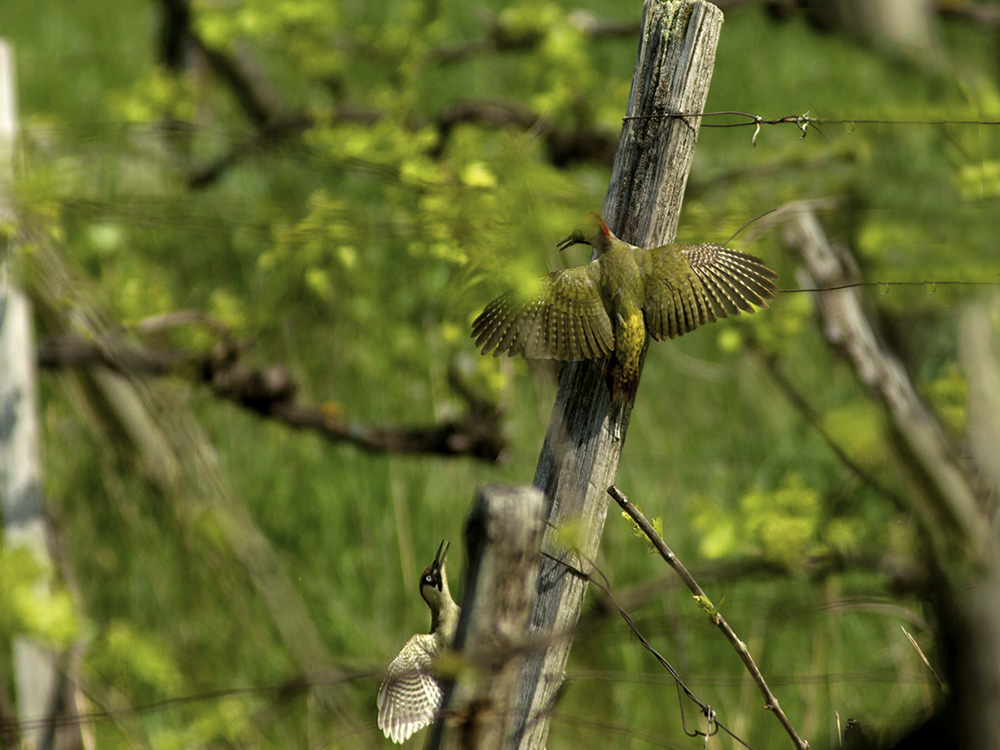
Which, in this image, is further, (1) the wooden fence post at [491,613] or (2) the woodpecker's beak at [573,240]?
(2) the woodpecker's beak at [573,240]

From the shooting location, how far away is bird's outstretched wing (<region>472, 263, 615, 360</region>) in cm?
145

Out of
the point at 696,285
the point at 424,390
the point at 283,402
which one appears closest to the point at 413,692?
the point at 696,285

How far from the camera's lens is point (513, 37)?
3594 millimetres

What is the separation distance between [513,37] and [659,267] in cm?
241

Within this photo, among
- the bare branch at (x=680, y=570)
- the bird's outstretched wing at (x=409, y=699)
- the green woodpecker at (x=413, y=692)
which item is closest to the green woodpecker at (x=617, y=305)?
the bare branch at (x=680, y=570)

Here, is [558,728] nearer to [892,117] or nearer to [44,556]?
[44,556]

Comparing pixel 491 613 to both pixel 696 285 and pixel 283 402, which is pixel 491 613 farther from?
pixel 283 402

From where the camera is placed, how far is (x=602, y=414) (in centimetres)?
140

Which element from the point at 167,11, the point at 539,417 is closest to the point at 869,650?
the point at 539,417

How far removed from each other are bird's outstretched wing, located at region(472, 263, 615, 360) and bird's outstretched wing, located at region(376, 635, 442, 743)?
51cm

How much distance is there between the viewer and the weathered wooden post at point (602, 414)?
4.56ft

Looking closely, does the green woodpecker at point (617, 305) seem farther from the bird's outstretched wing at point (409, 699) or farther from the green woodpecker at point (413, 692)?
the bird's outstretched wing at point (409, 699)

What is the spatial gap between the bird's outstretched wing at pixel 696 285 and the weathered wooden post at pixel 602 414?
0.33 ft

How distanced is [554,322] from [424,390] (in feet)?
8.67
